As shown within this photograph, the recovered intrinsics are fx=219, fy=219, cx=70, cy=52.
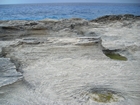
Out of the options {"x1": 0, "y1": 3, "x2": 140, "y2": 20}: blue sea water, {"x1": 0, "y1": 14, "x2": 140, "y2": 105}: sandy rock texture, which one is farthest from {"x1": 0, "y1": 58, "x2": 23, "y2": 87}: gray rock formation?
{"x1": 0, "y1": 3, "x2": 140, "y2": 20}: blue sea water

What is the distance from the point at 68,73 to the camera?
5941 millimetres

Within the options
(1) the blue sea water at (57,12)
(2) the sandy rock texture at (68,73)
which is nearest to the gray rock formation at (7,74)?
(2) the sandy rock texture at (68,73)

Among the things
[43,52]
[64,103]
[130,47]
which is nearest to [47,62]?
[43,52]

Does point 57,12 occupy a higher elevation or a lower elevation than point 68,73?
lower

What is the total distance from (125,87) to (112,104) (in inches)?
34.0

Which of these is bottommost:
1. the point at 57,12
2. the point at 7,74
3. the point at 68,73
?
the point at 57,12

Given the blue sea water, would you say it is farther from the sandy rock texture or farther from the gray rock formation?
the gray rock formation

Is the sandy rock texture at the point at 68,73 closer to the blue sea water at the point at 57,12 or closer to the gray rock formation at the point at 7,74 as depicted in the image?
the gray rock formation at the point at 7,74

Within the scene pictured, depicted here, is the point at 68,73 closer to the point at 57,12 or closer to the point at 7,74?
the point at 7,74

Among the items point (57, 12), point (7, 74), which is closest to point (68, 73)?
point (7, 74)

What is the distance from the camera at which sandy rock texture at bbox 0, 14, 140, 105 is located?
15.5ft

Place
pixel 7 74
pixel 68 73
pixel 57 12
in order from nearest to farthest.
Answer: pixel 7 74 → pixel 68 73 → pixel 57 12

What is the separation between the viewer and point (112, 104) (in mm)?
4555

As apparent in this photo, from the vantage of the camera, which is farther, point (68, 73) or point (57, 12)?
point (57, 12)
